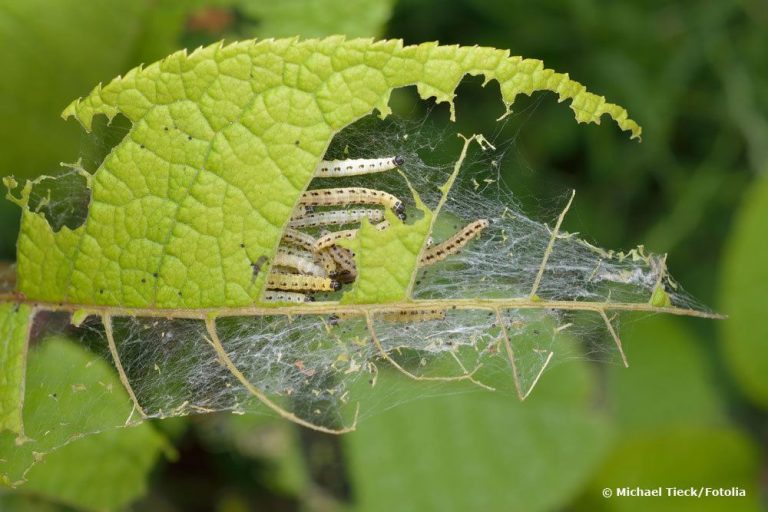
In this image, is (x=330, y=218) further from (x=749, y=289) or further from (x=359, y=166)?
(x=749, y=289)

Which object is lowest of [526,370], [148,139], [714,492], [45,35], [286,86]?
[714,492]

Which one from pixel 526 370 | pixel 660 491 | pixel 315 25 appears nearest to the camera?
pixel 526 370

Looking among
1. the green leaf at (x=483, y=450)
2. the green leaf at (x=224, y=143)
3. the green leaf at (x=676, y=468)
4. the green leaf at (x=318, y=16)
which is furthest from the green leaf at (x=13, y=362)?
the green leaf at (x=676, y=468)

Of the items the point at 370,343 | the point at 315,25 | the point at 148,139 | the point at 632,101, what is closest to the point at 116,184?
the point at 148,139

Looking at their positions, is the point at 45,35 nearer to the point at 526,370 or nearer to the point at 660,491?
the point at 526,370

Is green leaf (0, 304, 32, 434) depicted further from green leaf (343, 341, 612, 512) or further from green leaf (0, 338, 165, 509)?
green leaf (343, 341, 612, 512)

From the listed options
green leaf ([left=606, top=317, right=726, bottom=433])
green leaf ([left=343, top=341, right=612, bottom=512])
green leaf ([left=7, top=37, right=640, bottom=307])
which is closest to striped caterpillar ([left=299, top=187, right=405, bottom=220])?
green leaf ([left=7, top=37, right=640, bottom=307])
